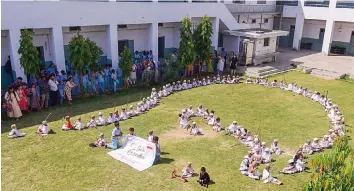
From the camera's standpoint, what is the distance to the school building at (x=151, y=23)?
15383mm

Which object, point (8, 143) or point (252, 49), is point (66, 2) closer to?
point (8, 143)

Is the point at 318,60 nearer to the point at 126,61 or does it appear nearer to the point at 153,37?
the point at 153,37

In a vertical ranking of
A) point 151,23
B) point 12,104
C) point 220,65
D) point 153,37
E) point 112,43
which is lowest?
point 12,104

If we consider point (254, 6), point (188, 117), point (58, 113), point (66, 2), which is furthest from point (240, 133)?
point (254, 6)

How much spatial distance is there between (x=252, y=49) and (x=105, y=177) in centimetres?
1759

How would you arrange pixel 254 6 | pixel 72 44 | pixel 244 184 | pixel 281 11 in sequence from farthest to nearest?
1. pixel 281 11
2. pixel 254 6
3. pixel 72 44
4. pixel 244 184

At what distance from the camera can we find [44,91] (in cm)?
1498

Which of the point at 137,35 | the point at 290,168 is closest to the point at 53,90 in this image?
the point at 137,35

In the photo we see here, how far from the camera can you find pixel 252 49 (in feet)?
79.6

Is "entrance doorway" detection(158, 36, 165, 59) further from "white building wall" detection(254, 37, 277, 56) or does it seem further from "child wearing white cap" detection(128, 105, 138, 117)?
"child wearing white cap" detection(128, 105, 138, 117)

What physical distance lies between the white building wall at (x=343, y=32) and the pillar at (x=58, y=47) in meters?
25.7

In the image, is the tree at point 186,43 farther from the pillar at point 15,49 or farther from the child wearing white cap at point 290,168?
the child wearing white cap at point 290,168

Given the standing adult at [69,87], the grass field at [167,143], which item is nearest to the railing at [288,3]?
the grass field at [167,143]

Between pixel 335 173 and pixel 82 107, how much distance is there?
11.8 metres
